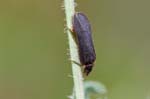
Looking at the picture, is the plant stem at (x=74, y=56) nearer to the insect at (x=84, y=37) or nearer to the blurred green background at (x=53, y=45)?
the insect at (x=84, y=37)

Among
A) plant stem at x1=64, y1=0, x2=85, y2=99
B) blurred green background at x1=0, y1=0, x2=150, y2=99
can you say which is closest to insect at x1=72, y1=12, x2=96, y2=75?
plant stem at x1=64, y1=0, x2=85, y2=99

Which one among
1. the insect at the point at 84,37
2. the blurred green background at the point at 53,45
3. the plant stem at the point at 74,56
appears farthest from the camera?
the blurred green background at the point at 53,45

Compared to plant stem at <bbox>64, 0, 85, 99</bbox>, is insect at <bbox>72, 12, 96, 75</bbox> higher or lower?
higher

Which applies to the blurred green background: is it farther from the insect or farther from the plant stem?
the plant stem

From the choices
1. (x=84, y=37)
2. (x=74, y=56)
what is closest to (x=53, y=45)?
(x=84, y=37)

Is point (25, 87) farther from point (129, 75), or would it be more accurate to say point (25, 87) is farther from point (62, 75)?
point (129, 75)

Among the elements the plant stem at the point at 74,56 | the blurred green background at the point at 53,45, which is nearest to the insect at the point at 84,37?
the plant stem at the point at 74,56

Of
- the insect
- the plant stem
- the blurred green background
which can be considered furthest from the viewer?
the blurred green background

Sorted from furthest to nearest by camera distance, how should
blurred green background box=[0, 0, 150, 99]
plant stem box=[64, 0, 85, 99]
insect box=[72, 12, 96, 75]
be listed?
1. blurred green background box=[0, 0, 150, 99]
2. insect box=[72, 12, 96, 75]
3. plant stem box=[64, 0, 85, 99]

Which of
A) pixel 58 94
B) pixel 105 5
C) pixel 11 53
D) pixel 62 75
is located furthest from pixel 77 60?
pixel 105 5
